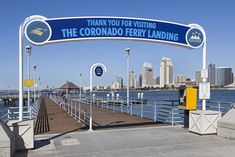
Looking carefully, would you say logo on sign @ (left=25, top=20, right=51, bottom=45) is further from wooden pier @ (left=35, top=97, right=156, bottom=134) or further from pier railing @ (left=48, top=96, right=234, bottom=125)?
pier railing @ (left=48, top=96, right=234, bottom=125)

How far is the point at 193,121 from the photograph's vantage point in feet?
38.6

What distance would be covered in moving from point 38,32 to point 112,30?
2659 mm

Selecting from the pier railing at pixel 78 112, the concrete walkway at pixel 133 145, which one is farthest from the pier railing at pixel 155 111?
the concrete walkway at pixel 133 145

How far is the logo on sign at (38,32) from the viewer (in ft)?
33.2

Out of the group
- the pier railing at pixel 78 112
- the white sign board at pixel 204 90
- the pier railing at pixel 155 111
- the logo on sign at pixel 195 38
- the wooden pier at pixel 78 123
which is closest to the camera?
the white sign board at pixel 204 90

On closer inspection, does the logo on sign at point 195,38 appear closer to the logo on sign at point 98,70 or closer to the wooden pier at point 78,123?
the logo on sign at point 98,70

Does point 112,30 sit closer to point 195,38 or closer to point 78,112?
point 195,38

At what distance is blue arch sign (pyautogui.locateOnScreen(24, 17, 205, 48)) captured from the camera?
10.5m

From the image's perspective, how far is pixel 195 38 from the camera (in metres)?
12.7

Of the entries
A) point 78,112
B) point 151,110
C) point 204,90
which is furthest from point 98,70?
point 151,110

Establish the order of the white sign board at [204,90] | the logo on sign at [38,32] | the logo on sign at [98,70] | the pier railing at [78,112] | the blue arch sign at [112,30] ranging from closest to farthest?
the logo on sign at [38,32] < the blue arch sign at [112,30] < the white sign board at [204,90] < the logo on sign at [98,70] < the pier railing at [78,112]

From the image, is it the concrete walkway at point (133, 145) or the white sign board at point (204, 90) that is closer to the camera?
the concrete walkway at point (133, 145)

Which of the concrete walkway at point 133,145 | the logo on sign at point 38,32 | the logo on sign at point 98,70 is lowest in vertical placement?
the concrete walkway at point 133,145

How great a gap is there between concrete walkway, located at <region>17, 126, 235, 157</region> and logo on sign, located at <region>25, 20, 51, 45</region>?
128 inches
